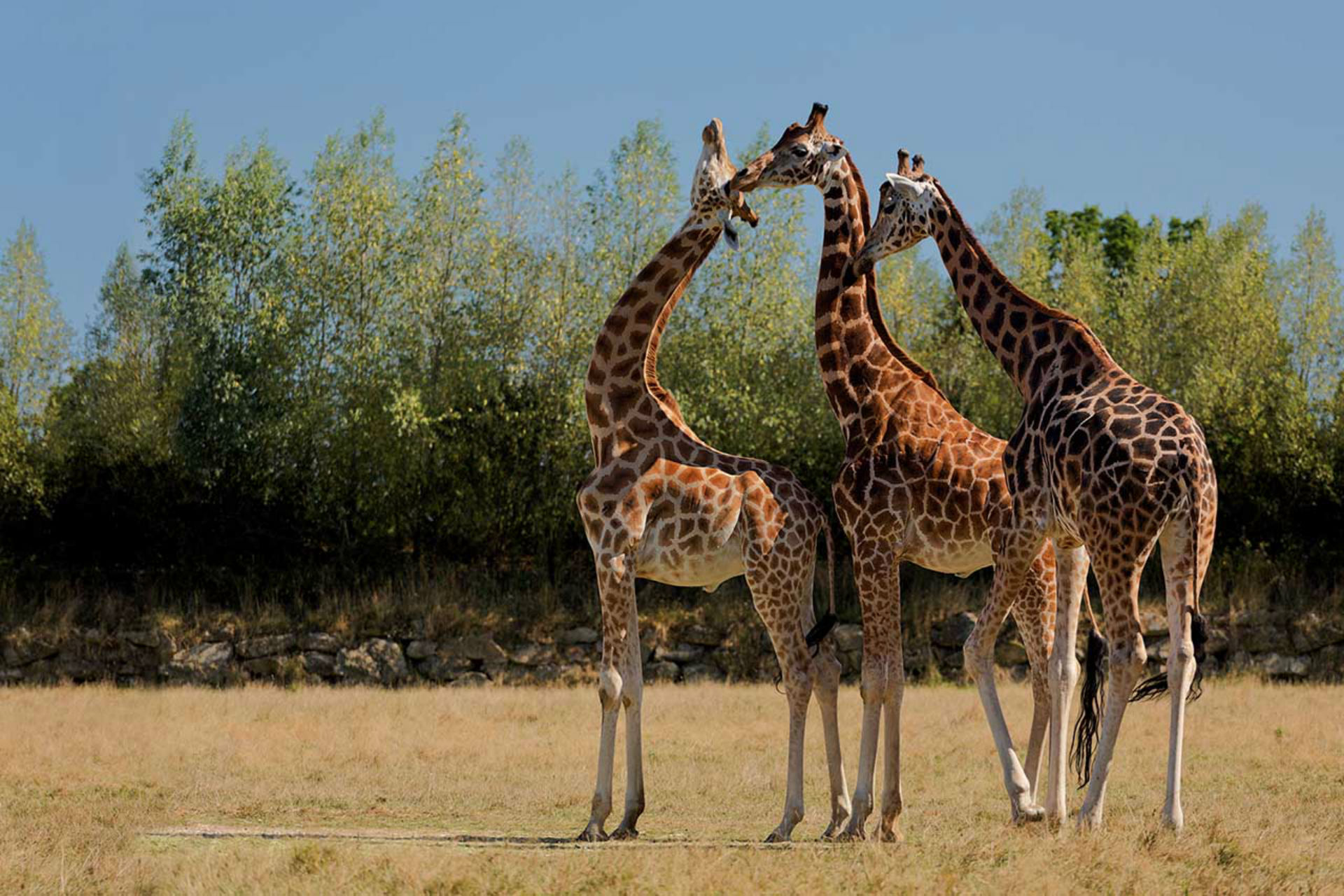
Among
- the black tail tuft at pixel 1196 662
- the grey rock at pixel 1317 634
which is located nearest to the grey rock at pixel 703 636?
the grey rock at pixel 1317 634

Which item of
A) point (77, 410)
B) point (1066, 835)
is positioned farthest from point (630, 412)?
point (77, 410)

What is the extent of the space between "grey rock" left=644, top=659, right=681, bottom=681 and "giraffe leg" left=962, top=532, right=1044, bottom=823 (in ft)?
52.7

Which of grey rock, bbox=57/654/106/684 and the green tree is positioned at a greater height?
the green tree

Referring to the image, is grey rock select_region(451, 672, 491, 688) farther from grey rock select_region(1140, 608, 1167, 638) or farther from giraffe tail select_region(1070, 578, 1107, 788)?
giraffe tail select_region(1070, 578, 1107, 788)

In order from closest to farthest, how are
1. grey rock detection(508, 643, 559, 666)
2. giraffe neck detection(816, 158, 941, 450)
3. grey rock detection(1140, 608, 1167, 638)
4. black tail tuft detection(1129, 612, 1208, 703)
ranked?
black tail tuft detection(1129, 612, 1208, 703)
giraffe neck detection(816, 158, 941, 450)
grey rock detection(1140, 608, 1167, 638)
grey rock detection(508, 643, 559, 666)

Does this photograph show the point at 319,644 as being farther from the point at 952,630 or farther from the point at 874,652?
the point at 874,652

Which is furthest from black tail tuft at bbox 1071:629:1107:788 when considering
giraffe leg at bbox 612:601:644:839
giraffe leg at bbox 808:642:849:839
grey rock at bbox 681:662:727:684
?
grey rock at bbox 681:662:727:684

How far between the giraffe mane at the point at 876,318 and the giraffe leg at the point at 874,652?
5.09 feet

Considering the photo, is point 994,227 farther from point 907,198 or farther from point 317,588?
point 907,198

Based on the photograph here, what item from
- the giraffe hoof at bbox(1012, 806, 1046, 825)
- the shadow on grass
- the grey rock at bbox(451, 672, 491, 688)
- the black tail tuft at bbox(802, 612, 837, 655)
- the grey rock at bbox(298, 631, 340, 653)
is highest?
the black tail tuft at bbox(802, 612, 837, 655)

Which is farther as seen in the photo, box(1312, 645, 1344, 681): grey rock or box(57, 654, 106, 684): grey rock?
box(57, 654, 106, 684): grey rock

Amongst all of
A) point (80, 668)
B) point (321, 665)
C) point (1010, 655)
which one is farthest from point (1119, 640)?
point (80, 668)

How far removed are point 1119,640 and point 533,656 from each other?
725 inches

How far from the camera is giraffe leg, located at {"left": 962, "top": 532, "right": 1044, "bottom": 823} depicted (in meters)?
10.6
